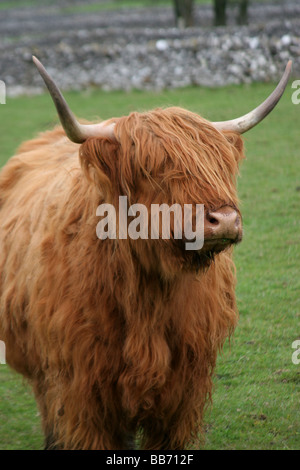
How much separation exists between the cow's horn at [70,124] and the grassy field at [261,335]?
101cm

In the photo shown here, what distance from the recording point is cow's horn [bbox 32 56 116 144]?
2.46 metres

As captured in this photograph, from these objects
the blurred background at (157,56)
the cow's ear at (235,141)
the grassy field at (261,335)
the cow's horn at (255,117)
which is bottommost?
the grassy field at (261,335)

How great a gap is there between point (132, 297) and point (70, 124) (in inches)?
25.9

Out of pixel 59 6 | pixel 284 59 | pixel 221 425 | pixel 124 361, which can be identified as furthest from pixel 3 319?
pixel 59 6

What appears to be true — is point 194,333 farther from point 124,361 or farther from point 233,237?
point 233,237

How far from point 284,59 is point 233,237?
38.5ft

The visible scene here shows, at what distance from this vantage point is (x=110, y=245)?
277cm

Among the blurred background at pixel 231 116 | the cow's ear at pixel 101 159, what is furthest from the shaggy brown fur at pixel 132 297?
the blurred background at pixel 231 116

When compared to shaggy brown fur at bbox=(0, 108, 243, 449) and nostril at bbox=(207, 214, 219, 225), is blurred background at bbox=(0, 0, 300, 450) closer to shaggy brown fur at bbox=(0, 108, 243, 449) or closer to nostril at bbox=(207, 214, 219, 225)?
shaggy brown fur at bbox=(0, 108, 243, 449)

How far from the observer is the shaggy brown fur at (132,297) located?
2.62m

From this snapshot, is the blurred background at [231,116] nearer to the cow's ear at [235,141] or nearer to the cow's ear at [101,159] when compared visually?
the cow's ear at [235,141]

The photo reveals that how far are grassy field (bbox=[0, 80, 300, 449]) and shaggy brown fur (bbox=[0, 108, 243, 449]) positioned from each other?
562mm

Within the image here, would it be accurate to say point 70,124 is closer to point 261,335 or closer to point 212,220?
point 212,220

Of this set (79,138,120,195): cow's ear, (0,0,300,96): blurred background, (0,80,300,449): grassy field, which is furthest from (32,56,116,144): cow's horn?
(0,0,300,96): blurred background
